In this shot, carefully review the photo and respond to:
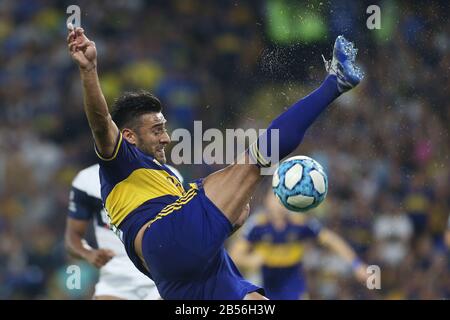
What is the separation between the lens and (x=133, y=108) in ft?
19.4

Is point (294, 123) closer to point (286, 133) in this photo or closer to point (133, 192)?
point (286, 133)

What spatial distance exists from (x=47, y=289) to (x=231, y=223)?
6234 millimetres

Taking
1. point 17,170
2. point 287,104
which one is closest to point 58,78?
point 17,170

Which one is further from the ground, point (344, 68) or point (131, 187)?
point (344, 68)

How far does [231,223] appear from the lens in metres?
5.26

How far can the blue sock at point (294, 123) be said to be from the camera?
16.8 feet

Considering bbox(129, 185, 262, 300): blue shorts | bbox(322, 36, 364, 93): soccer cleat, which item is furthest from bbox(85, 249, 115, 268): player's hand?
bbox(322, 36, 364, 93): soccer cleat

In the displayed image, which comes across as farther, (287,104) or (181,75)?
(181,75)

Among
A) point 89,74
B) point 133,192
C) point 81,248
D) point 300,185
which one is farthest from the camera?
point 81,248

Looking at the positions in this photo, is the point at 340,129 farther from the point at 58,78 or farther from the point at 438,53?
the point at 58,78

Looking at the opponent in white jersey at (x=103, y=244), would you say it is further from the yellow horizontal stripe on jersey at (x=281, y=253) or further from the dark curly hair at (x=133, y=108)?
the yellow horizontal stripe on jersey at (x=281, y=253)

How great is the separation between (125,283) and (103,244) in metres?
0.37

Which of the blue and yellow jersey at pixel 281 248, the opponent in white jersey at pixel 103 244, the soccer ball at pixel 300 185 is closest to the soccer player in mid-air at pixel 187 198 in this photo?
the soccer ball at pixel 300 185

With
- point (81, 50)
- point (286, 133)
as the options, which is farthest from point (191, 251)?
point (81, 50)
